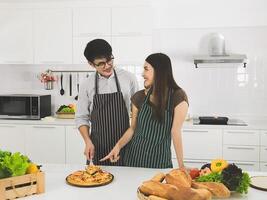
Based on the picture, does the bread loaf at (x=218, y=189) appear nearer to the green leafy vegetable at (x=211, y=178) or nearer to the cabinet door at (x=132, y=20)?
the green leafy vegetable at (x=211, y=178)

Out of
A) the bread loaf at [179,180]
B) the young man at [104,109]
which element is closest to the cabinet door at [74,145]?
the young man at [104,109]

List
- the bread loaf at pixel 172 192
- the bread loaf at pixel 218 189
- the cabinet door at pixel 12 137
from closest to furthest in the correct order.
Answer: the bread loaf at pixel 172 192 → the bread loaf at pixel 218 189 → the cabinet door at pixel 12 137

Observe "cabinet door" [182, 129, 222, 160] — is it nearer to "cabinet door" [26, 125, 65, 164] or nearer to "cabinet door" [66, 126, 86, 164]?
"cabinet door" [66, 126, 86, 164]

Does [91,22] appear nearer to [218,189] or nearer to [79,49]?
[79,49]

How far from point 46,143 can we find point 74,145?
344 mm

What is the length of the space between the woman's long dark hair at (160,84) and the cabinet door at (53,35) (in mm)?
2156

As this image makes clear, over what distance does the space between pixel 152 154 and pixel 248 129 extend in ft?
6.08

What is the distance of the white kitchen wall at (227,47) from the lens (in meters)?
4.06

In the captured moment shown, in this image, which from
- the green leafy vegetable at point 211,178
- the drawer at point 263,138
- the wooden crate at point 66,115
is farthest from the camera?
the wooden crate at point 66,115

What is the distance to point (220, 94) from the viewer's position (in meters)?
4.15

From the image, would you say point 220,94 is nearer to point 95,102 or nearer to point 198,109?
point 198,109

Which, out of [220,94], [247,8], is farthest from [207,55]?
[247,8]

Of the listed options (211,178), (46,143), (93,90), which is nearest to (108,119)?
(93,90)

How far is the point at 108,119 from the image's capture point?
2.36m
